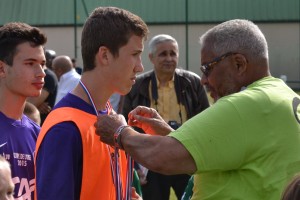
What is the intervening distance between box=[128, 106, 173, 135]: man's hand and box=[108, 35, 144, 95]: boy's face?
10.2 inches

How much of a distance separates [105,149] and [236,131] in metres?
0.64

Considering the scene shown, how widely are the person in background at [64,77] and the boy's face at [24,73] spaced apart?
212 inches

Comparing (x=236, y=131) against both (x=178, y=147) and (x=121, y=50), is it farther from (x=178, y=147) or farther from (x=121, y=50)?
Result: (x=121, y=50)

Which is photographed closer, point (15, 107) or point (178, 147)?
Answer: point (178, 147)

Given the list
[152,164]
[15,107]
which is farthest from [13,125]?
[152,164]

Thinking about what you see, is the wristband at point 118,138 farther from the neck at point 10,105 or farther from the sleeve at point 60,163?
the neck at point 10,105

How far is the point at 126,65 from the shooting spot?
10.7 feet

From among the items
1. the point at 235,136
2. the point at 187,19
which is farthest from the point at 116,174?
the point at 187,19

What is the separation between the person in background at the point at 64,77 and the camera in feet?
32.2

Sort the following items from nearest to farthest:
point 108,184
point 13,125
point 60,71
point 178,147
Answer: point 178,147 → point 108,184 → point 13,125 → point 60,71

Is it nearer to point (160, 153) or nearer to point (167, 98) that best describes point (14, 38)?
point (160, 153)

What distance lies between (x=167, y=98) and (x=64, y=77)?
11.3ft

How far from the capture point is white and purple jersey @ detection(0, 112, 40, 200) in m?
3.65

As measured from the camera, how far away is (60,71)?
1122 cm
